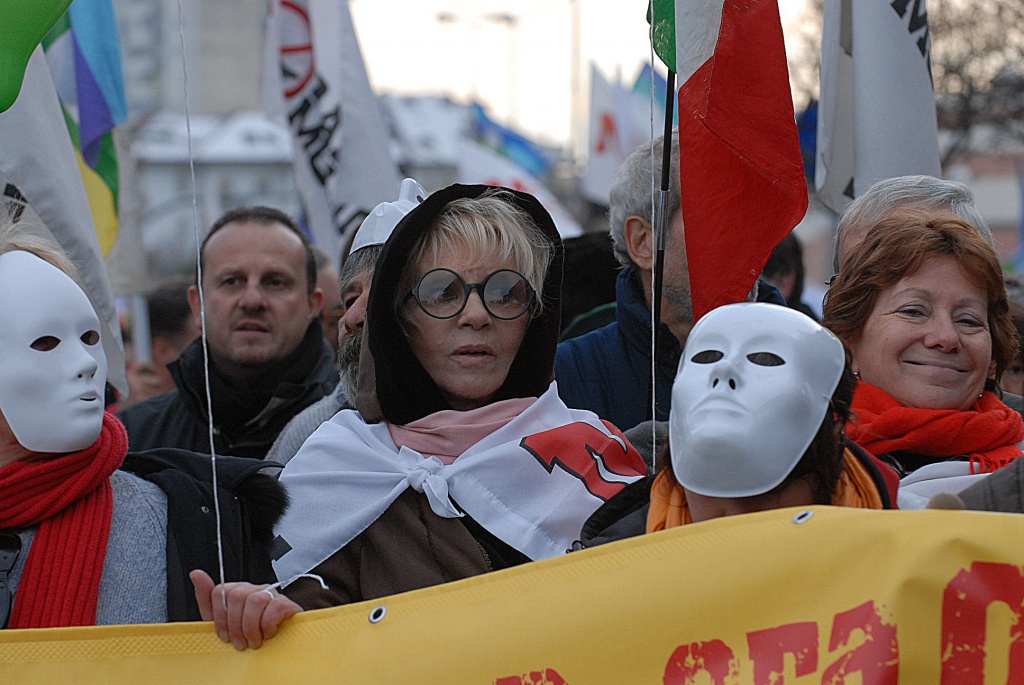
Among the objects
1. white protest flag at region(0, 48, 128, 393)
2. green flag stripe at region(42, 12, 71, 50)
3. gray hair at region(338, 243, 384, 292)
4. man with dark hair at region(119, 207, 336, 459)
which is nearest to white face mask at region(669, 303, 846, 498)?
gray hair at region(338, 243, 384, 292)

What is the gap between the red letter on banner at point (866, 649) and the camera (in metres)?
1.81

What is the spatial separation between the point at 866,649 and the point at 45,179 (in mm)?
2570

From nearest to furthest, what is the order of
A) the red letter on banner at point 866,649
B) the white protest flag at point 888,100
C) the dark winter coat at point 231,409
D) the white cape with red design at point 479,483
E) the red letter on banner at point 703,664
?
1. the red letter on banner at point 866,649
2. the red letter on banner at point 703,664
3. the white cape with red design at point 479,483
4. the white protest flag at point 888,100
5. the dark winter coat at point 231,409

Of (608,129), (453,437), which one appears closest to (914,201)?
(453,437)

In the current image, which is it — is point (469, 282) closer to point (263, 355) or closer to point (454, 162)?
point (263, 355)

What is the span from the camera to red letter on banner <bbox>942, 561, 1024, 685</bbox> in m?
1.81

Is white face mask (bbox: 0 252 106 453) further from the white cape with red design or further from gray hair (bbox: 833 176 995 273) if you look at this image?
gray hair (bbox: 833 176 995 273)

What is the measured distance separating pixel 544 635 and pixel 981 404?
3.67 feet

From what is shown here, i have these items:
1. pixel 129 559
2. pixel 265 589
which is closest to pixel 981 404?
pixel 265 589

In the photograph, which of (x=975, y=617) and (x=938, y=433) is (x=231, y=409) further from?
(x=975, y=617)

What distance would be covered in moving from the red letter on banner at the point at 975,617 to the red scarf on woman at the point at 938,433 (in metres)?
0.67

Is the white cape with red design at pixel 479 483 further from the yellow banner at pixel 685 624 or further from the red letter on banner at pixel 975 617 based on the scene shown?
the red letter on banner at pixel 975 617

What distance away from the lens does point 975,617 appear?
6.01 feet

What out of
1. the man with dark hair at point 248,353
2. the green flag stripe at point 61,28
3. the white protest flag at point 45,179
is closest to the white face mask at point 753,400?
the white protest flag at point 45,179
